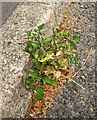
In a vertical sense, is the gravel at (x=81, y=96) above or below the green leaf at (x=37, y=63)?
below

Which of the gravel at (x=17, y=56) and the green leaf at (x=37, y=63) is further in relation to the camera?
the green leaf at (x=37, y=63)

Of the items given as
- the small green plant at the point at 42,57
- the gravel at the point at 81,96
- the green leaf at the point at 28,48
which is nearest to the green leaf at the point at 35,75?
the small green plant at the point at 42,57

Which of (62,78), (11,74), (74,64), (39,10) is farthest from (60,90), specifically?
(39,10)

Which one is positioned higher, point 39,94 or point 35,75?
point 35,75

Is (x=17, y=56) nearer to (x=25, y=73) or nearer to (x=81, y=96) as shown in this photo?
(x=25, y=73)

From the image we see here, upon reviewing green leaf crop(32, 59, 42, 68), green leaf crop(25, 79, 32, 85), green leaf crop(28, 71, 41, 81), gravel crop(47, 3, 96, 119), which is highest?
green leaf crop(32, 59, 42, 68)

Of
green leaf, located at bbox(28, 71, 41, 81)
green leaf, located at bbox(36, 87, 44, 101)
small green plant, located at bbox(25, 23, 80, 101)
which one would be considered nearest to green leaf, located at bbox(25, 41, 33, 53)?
small green plant, located at bbox(25, 23, 80, 101)

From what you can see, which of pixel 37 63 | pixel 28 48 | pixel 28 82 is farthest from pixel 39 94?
pixel 28 48

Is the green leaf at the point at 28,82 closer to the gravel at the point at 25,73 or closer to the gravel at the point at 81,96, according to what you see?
the gravel at the point at 25,73

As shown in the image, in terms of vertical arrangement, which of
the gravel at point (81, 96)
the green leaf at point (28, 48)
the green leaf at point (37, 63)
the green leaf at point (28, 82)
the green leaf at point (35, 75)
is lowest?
the gravel at point (81, 96)

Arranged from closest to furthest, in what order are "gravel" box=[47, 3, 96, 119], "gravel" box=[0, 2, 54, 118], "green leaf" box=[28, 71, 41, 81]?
1. "gravel" box=[0, 2, 54, 118]
2. "green leaf" box=[28, 71, 41, 81]
3. "gravel" box=[47, 3, 96, 119]

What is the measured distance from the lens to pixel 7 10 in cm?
326

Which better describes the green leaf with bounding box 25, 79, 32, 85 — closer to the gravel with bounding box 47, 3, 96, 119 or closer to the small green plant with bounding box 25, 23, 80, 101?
the small green plant with bounding box 25, 23, 80, 101

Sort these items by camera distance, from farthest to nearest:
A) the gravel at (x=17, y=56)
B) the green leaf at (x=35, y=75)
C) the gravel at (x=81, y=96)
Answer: the gravel at (x=81, y=96) → the green leaf at (x=35, y=75) → the gravel at (x=17, y=56)
